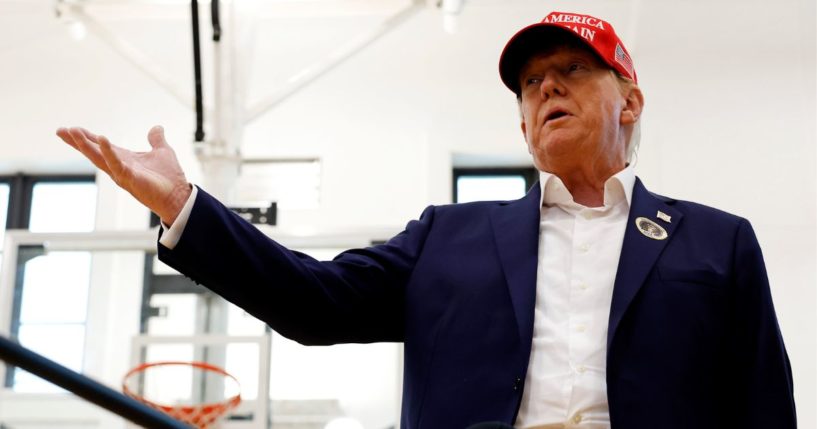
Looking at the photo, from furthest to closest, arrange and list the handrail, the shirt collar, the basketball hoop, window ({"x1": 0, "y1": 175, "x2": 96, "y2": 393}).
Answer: window ({"x1": 0, "y1": 175, "x2": 96, "y2": 393})
the basketball hoop
the shirt collar
the handrail

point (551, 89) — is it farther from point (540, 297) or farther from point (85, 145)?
point (85, 145)

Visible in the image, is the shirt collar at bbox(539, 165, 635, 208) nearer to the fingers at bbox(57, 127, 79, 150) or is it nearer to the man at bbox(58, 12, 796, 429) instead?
the man at bbox(58, 12, 796, 429)

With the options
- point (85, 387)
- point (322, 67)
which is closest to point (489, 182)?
point (322, 67)

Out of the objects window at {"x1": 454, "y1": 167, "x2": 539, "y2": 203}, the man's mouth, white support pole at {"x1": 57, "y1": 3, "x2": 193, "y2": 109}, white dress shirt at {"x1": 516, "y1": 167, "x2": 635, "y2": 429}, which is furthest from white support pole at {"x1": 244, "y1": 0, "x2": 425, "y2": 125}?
white dress shirt at {"x1": 516, "y1": 167, "x2": 635, "y2": 429}

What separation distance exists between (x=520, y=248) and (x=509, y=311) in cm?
14

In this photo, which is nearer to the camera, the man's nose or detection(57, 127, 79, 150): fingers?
detection(57, 127, 79, 150): fingers

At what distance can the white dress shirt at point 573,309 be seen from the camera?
5.57 ft

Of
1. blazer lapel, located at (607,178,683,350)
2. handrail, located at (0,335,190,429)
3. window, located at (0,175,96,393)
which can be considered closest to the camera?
handrail, located at (0,335,190,429)

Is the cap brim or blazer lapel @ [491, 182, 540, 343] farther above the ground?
the cap brim

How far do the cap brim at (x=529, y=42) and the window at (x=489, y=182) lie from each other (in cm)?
461

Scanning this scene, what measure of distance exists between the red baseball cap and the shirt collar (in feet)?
0.74

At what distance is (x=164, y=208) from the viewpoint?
161cm

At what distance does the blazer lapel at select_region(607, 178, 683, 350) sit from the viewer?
1746 millimetres

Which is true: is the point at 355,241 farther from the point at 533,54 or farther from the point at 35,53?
the point at 533,54
